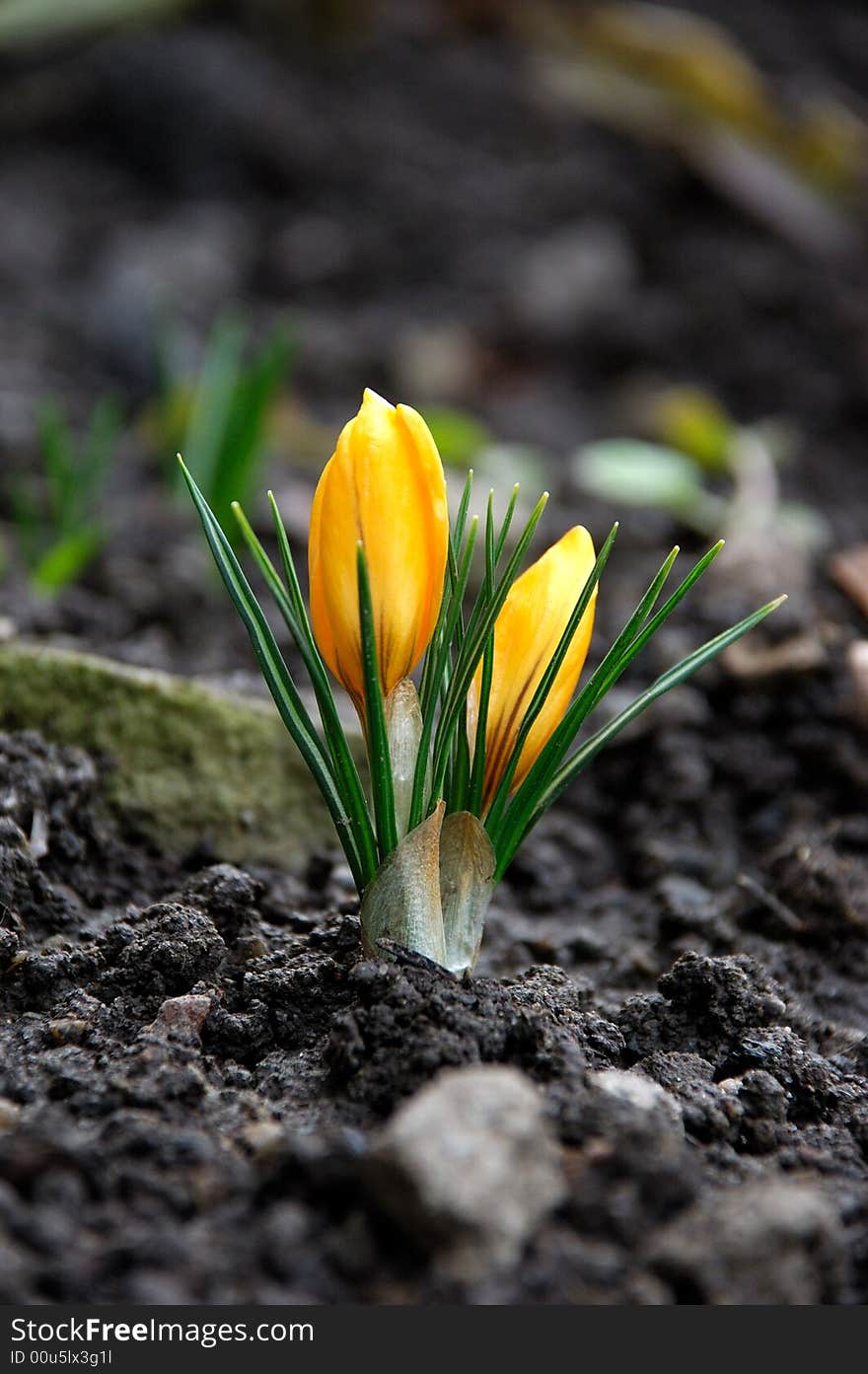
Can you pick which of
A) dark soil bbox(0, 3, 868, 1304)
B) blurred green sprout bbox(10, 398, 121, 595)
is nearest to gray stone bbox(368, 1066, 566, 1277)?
dark soil bbox(0, 3, 868, 1304)

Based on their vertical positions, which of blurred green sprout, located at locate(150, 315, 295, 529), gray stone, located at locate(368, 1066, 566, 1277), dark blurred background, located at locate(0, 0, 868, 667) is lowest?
gray stone, located at locate(368, 1066, 566, 1277)

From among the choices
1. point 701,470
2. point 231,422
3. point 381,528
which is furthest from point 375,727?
point 701,470

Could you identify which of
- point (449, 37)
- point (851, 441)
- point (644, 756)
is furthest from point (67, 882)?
point (449, 37)

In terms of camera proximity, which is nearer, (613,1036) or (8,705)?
(613,1036)

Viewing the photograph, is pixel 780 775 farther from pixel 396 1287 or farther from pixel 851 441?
pixel 851 441

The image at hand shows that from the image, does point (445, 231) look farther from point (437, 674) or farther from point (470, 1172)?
point (470, 1172)

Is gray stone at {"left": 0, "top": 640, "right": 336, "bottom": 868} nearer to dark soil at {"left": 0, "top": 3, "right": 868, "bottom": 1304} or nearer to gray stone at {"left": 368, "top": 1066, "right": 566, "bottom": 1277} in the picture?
dark soil at {"left": 0, "top": 3, "right": 868, "bottom": 1304}
